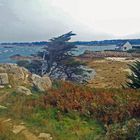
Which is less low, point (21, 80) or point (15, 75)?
point (15, 75)

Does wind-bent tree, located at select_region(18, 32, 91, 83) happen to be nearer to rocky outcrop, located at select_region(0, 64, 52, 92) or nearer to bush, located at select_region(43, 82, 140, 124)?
rocky outcrop, located at select_region(0, 64, 52, 92)

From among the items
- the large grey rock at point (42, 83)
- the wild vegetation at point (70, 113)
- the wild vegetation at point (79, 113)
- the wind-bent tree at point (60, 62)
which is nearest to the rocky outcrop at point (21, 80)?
the large grey rock at point (42, 83)

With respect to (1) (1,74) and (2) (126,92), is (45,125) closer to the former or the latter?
(2) (126,92)

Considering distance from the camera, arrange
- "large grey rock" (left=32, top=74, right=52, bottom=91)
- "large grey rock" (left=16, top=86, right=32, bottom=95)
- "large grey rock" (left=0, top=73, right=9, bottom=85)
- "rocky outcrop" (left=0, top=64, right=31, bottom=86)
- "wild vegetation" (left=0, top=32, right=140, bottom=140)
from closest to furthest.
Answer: "wild vegetation" (left=0, top=32, right=140, bottom=140) → "large grey rock" (left=16, top=86, right=32, bottom=95) → "large grey rock" (left=32, top=74, right=52, bottom=91) → "large grey rock" (left=0, top=73, right=9, bottom=85) → "rocky outcrop" (left=0, top=64, right=31, bottom=86)

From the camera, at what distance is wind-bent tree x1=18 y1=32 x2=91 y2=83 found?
3089 cm

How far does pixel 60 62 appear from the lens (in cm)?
3191

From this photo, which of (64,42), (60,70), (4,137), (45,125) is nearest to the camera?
(4,137)

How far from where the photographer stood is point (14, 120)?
489 inches

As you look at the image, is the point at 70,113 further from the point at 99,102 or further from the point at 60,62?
the point at 60,62

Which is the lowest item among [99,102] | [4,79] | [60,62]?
[60,62]

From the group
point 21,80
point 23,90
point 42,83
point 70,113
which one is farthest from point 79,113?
point 21,80

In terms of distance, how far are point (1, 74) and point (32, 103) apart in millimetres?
4063

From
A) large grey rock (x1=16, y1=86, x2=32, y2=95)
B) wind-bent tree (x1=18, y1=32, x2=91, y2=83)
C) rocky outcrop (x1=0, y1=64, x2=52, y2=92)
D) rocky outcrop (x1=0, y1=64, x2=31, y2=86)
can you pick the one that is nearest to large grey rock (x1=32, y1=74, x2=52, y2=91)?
rocky outcrop (x1=0, y1=64, x2=52, y2=92)

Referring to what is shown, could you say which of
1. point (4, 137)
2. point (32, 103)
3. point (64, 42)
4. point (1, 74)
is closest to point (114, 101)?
point (32, 103)
